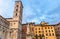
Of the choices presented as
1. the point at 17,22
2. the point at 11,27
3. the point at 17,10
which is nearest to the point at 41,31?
the point at 17,22

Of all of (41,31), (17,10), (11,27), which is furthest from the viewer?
(41,31)

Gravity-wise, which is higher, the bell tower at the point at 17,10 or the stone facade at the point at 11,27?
the bell tower at the point at 17,10

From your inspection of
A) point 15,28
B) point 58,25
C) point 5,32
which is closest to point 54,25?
point 58,25

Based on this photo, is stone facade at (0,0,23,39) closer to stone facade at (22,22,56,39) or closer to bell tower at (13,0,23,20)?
bell tower at (13,0,23,20)

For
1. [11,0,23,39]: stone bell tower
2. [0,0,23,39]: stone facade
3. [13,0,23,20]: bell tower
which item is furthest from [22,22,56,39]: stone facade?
[13,0,23,20]: bell tower

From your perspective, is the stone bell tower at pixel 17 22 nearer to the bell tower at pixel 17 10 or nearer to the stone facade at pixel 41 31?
the bell tower at pixel 17 10

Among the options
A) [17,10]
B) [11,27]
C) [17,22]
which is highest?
[17,10]

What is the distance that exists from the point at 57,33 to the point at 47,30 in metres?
5.41

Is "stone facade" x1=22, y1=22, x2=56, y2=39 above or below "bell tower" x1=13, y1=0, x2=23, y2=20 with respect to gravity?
below

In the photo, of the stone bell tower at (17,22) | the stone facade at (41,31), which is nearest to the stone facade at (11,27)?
the stone bell tower at (17,22)

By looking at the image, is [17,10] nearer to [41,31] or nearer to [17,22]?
[17,22]

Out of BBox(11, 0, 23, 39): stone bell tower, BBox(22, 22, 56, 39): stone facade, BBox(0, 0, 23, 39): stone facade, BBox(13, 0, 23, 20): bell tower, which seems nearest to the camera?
BBox(0, 0, 23, 39): stone facade

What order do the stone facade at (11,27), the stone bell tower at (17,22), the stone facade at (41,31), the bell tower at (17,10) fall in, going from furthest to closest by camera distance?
the stone facade at (41,31) < the bell tower at (17,10) < the stone bell tower at (17,22) < the stone facade at (11,27)

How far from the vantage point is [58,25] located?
55750mm
